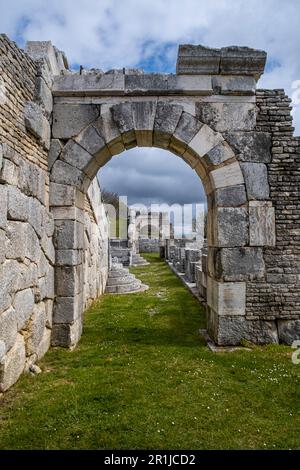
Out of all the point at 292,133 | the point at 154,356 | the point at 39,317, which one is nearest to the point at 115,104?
the point at 292,133

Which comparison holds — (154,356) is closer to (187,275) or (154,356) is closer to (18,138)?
(18,138)

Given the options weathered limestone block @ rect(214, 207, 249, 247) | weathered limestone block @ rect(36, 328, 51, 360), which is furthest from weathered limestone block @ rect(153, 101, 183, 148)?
Answer: weathered limestone block @ rect(36, 328, 51, 360)

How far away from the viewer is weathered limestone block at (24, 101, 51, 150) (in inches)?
166

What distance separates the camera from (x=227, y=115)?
17.0ft

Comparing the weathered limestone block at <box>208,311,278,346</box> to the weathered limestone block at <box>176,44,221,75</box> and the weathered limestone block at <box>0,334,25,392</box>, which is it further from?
the weathered limestone block at <box>176,44,221,75</box>

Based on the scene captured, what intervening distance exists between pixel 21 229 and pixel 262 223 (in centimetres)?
343

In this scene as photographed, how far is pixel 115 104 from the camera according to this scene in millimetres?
5199

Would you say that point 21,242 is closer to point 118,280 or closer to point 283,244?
point 283,244

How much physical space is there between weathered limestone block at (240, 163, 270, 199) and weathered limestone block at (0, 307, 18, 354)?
3669 millimetres

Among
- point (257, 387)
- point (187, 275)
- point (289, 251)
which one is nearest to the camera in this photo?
point (257, 387)

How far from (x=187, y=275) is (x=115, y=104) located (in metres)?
7.73

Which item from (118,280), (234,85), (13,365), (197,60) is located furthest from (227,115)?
(118,280)

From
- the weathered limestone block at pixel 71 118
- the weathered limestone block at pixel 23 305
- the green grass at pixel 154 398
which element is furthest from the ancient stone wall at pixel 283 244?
the weathered limestone block at pixel 23 305
